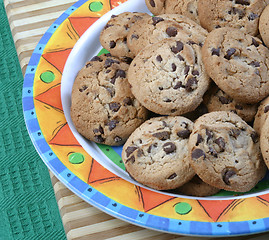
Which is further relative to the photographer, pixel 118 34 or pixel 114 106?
pixel 118 34

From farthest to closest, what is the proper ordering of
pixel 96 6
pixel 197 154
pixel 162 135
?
pixel 96 6
pixel 162 135
pixel 197 154

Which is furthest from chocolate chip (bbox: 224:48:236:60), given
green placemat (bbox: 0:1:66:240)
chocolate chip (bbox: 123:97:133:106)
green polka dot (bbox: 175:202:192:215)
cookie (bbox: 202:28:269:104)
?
green placemat (bbox: 0:1:66:240)

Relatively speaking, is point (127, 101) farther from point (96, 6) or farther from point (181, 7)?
point (96, 6)

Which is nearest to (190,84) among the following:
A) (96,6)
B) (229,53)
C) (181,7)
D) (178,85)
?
(178,85)

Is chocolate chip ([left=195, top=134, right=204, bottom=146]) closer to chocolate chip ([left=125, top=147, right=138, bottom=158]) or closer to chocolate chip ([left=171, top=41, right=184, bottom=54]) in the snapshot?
chocolate chip ([left=125, top=147, right=138, bottom=158])

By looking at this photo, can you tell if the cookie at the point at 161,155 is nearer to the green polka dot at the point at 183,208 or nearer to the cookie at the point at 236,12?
the green polka dot at the point at 183,208
